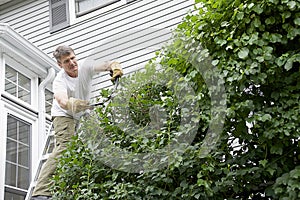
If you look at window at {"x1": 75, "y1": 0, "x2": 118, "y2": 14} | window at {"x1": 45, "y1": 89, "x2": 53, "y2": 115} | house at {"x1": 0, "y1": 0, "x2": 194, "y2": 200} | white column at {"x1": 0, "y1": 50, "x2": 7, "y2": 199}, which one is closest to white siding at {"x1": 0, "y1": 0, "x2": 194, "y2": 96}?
house at {"x1": 0, "y1": 0, "x2": 194, "y2": 200}

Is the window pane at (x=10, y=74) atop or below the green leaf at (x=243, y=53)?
atop

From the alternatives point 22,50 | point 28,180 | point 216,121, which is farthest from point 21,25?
point 216,121

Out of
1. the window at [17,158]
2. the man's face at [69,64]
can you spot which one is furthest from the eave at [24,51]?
the man's face at [69,64]

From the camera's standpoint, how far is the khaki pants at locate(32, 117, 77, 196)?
4211 millimetres

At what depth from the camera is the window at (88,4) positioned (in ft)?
24.1

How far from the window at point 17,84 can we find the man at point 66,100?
147 cm

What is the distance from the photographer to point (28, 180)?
5727 millimetres

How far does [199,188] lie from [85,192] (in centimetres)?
86

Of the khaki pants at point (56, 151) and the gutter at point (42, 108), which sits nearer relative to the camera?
the khaki pants at point (56, 151)

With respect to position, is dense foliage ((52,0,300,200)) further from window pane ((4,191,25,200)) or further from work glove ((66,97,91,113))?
window pane ((4,191,25,200))

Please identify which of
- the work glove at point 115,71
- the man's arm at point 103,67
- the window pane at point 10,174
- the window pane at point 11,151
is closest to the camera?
the work glove at point 115,71

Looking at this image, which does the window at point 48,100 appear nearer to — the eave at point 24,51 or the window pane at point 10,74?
the eave at point 24,51

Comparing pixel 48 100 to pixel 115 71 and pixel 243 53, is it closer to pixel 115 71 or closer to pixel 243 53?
pixel 115 71

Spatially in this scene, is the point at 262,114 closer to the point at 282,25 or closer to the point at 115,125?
the point at 282,25
